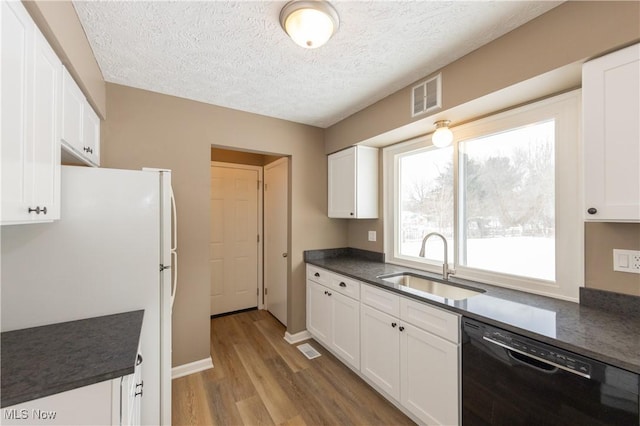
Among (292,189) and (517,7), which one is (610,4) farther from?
(292,189)

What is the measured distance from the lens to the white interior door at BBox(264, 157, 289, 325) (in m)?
3.20

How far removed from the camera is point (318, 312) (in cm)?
278

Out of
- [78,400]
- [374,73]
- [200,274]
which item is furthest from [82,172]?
[374,73]

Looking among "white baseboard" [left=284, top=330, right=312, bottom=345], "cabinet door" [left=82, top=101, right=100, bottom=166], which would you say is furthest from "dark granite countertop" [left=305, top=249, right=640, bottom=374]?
"cabinet door" [left=82, top=101, right=100, bottom=166]

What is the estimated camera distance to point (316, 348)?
9.14ft

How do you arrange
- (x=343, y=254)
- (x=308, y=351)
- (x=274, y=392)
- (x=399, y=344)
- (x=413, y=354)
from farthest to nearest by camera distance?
(x=343, y=254) < (x=308, y=351) < (x=274, y=392) < (x=399, y=344) < (x=413, y=354)

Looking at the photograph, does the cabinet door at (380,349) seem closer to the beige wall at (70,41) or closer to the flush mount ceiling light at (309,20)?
the flush mount ceiling light at (309,20)

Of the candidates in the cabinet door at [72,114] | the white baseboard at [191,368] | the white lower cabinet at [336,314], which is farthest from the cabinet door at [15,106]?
the white lower cabinet at [336,314]

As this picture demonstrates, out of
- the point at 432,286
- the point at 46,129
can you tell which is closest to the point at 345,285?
the point at 432,286

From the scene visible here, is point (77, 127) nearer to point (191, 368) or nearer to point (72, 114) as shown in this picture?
point (72, 114)

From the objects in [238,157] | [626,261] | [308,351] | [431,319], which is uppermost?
[238,157]

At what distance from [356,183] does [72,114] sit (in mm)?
2213

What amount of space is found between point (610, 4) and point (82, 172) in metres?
2.69

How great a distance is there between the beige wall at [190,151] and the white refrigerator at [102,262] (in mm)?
748
